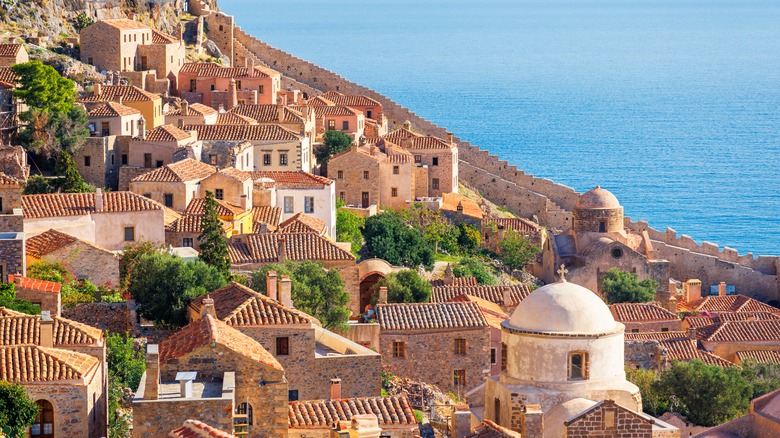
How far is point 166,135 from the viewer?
58438 mm

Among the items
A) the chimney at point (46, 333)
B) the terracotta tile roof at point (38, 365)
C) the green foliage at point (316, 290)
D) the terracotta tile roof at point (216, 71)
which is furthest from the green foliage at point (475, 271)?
the terracotta tile roof at point (38, 365)

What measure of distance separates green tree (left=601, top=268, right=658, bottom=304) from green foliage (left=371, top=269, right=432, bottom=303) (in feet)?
46.5

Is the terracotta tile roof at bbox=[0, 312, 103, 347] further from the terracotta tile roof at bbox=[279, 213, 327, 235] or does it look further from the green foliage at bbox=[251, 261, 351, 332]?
the terracotta tile roof at bbox=[279, 213, 327, 235]

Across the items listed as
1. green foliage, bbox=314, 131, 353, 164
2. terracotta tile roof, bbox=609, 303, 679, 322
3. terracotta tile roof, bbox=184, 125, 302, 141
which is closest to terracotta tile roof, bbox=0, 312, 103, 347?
terracotta tile roof, bbox=609, 303, 679, 322

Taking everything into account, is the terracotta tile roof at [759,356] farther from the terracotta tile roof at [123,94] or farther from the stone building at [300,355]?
the terracotta tile roof at [123,94]

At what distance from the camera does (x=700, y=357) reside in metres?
48.6

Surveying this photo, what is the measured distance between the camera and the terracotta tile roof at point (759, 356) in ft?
163

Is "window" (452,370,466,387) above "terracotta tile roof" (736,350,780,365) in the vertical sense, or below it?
below

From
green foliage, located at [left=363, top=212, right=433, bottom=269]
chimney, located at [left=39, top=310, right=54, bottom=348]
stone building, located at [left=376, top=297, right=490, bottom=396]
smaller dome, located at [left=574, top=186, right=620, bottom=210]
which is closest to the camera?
chimney, located at [left=39, top=310, right=54, bottom=348]

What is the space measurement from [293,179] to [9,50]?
14.3m

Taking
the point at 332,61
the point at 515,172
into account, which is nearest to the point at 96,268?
the point at 515,172

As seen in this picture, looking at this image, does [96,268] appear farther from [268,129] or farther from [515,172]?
[515,172]

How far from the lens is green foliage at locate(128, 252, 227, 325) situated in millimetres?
38844

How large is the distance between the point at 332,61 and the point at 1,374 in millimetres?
165089
